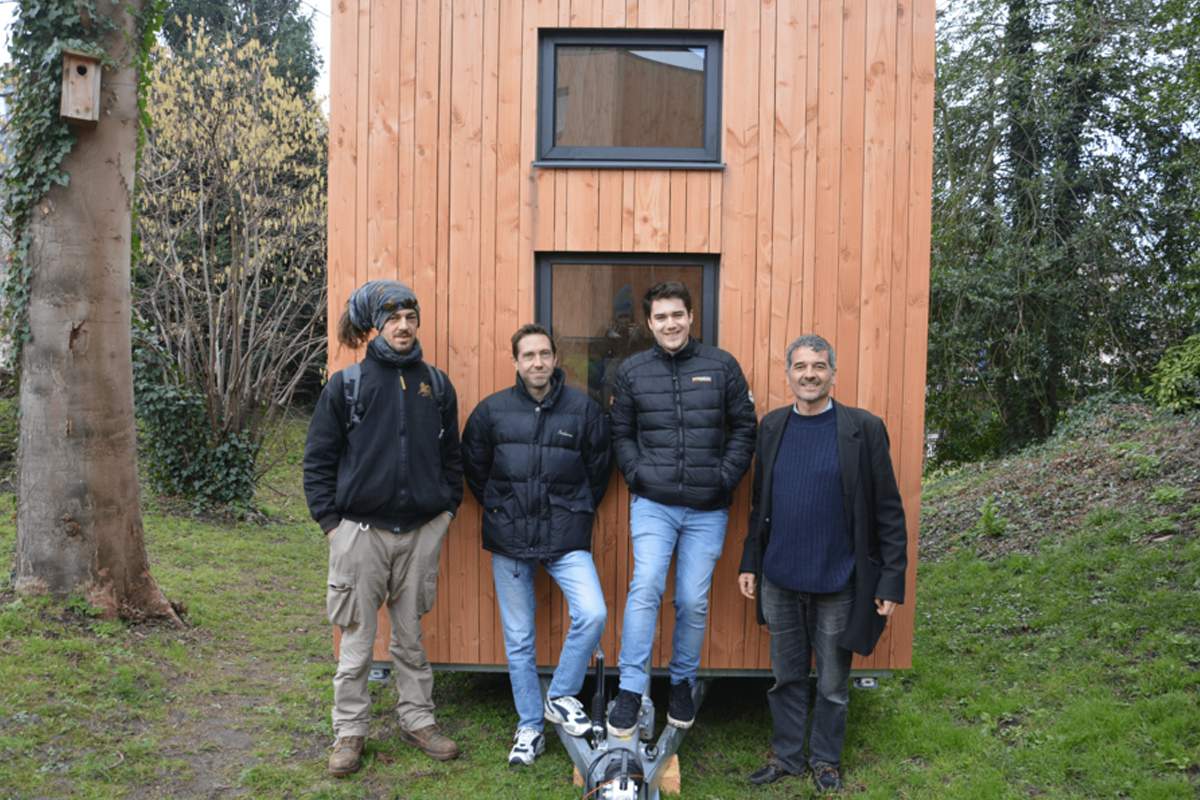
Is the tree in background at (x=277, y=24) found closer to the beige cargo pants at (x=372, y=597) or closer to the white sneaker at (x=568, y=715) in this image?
the beige cargo pants at (x=372, y=597)

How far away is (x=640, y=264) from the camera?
4.54 meters

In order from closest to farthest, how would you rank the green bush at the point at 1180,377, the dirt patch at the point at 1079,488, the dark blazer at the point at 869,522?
1. the dark blazer at the point at 869,522
2. the dirt patch at the point at 1079,488
3. the green bush at the point at 1180,377

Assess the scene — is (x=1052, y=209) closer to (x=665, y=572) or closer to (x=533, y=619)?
(x=665, y=572)

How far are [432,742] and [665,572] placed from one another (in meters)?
1.27

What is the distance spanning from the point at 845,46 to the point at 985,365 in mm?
8680

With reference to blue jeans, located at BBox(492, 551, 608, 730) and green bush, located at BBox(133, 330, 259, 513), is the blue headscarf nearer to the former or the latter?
blue jeans, located at BBox(492, 551, 608, 730)

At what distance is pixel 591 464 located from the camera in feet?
13.9

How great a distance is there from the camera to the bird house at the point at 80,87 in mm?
5387

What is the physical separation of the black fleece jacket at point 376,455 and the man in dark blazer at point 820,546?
1.40 metres

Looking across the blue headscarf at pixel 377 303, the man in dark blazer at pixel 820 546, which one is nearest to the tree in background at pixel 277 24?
the blue headscarf at pixel 377 303

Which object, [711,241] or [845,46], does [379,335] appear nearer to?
[711,241]

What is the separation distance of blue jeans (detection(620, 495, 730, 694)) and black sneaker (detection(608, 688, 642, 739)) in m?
0.08

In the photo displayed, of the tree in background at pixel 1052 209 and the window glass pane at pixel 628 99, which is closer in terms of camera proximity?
the window glass pane at pixel 628 99

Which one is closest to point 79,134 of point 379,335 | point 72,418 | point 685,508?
point 72,418
